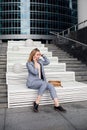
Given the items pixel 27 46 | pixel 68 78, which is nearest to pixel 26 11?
pixel 27 46

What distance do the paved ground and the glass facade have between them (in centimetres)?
Result: 7422

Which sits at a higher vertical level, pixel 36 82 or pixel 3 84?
pixel 36 82

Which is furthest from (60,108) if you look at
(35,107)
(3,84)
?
(3,84)

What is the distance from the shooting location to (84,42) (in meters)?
14.2

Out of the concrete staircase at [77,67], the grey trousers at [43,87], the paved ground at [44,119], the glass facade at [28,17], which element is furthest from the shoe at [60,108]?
the glass facade at [28,17]

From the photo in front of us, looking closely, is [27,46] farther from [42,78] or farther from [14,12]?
[14,12]

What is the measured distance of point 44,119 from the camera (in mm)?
6371

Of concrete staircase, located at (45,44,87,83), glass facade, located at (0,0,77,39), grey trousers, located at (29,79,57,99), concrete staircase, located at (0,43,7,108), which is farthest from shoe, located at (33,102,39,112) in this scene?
glass facade, located at (0,0,77,39)

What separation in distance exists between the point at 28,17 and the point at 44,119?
77194 mm

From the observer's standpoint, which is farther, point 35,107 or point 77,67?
point 77,67

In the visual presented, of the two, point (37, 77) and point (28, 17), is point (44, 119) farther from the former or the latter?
point (28, 17)

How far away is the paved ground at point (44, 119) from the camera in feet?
18.9

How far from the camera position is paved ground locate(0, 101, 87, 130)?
5.75 meters

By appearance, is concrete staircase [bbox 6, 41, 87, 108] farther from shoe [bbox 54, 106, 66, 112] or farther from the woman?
shoe [bbox 54, 106, 66, 112]
